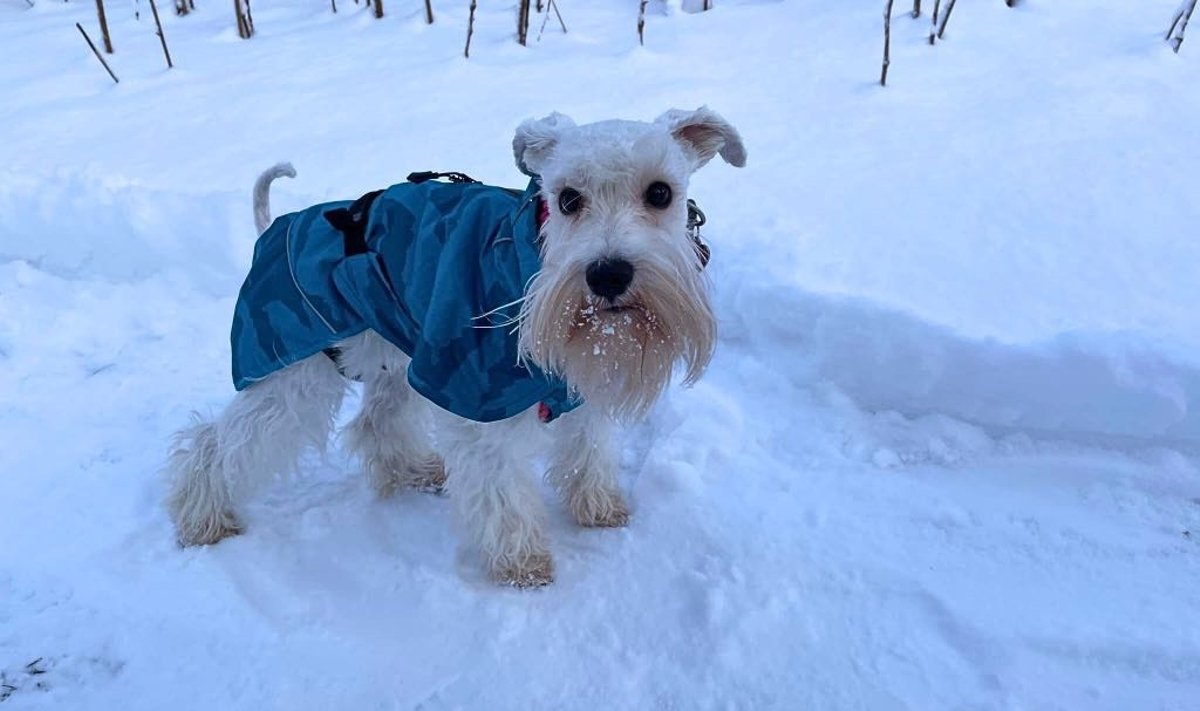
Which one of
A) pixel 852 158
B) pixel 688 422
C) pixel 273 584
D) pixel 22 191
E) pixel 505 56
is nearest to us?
pixel 273 584

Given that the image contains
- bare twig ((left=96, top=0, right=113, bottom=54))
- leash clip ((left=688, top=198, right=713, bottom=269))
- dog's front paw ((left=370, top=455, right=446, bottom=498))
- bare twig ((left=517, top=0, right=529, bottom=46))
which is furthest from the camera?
bare twig ((left=96, top=0, right=113, bottom=54))

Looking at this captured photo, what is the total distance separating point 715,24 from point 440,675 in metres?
5.94

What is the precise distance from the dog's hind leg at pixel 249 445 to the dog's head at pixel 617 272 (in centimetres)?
102

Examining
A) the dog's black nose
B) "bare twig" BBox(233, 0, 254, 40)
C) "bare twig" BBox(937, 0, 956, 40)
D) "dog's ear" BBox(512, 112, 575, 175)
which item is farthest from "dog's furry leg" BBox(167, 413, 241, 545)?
"bare twig" BBox(233, 0, 254, 40)

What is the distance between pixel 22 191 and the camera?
16.3 feet

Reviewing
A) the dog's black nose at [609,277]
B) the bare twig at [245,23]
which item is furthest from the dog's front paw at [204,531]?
the bare twig at [245,23]

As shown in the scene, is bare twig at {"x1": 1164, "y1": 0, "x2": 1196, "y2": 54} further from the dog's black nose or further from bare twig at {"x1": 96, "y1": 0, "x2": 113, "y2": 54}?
bare twig at {"x1": 96, "y1": 0, "x2": 113, "y2": 54}

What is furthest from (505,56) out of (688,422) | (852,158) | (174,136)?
(688,422)

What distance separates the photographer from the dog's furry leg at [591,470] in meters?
2.79

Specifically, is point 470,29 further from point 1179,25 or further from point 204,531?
point 1179,25

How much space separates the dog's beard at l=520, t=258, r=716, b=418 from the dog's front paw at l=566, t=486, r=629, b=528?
726 millimetres

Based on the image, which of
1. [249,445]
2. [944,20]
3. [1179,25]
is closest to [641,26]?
[944,20]

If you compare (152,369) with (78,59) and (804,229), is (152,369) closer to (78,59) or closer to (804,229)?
(804,229)

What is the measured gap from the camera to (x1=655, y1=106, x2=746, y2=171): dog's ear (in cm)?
231
